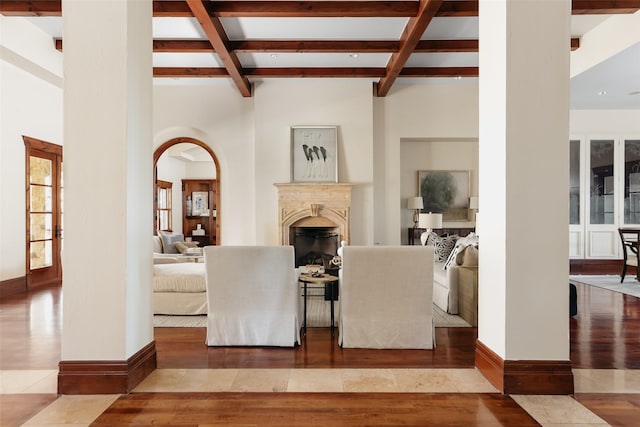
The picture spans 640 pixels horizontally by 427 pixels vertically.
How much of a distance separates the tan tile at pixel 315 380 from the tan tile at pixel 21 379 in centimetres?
154

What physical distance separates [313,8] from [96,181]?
10.7ft

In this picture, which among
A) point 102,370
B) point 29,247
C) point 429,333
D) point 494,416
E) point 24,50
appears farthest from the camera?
point 29,247

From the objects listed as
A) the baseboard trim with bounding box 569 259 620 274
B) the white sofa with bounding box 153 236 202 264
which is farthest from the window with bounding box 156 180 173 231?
the baseboard trim with bounding box 569 259 620 274

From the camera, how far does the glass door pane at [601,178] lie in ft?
26.7

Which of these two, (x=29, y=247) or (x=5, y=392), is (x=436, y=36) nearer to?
(x=5, y=392)

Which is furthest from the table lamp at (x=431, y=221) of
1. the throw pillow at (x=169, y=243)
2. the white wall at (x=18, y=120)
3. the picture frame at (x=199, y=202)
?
the picture frame at (x=199, y=202)

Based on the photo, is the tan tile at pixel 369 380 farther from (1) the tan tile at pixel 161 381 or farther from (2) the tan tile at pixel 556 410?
(1) the tan tile at pixel 161 381

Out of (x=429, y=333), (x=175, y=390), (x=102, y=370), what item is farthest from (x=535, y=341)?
(x=102, y=370)

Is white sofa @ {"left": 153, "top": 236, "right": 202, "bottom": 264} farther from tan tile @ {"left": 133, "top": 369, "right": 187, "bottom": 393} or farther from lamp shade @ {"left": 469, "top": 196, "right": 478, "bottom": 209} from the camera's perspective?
lamp shade @ {"left": 469, "top": 196, "right": 478, "bottom": 209}

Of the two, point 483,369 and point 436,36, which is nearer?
point 483,369

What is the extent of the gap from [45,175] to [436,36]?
6356 millimetres

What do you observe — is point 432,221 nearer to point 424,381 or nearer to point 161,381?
point 424,381

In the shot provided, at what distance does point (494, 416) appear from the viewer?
2.38 metres

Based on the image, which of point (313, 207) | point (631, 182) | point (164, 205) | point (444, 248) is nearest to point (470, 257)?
point (444, 248)
